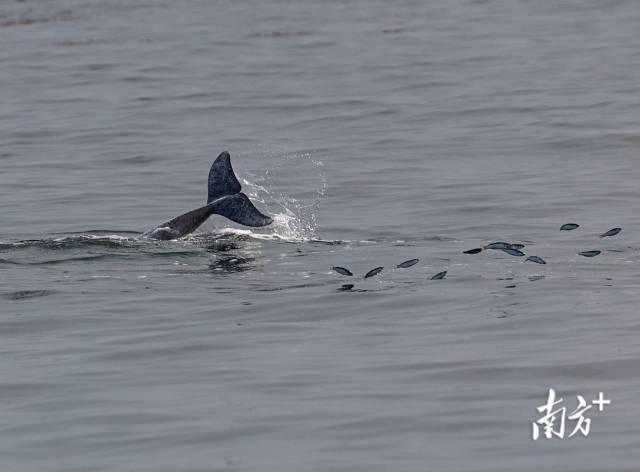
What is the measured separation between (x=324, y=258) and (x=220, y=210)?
2.29 meters

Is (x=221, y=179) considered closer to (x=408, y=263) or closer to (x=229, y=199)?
(x=229, y=199)

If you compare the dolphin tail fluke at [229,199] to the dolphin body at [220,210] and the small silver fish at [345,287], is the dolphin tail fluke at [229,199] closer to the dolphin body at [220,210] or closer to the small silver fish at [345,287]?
the dolphin body at [220,210]

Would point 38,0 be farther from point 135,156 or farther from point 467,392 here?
point 467,392

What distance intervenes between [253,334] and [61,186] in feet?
36.0

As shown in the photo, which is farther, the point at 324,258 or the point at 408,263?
the point at 324,258

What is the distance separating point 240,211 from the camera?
63.4ft

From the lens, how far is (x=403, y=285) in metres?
15.9

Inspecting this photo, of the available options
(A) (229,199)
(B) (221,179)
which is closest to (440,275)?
(A) (229,199)

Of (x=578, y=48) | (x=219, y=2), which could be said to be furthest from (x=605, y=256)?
(x=219, y=2)

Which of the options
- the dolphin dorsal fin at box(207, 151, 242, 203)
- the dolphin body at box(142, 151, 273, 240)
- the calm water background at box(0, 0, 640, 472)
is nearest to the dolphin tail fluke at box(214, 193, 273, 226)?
the dolphin body at box(142, 151, 273, 240)

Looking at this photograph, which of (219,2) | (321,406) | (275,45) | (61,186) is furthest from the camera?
(219,2)

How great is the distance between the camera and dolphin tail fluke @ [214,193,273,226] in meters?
19.2

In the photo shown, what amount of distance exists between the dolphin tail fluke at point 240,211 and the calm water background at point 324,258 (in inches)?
10.9

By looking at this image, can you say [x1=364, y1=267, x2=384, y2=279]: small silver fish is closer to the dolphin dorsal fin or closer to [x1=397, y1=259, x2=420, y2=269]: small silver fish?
[x1=397, y1=259, x2=420, y2=269]: small silver fish
